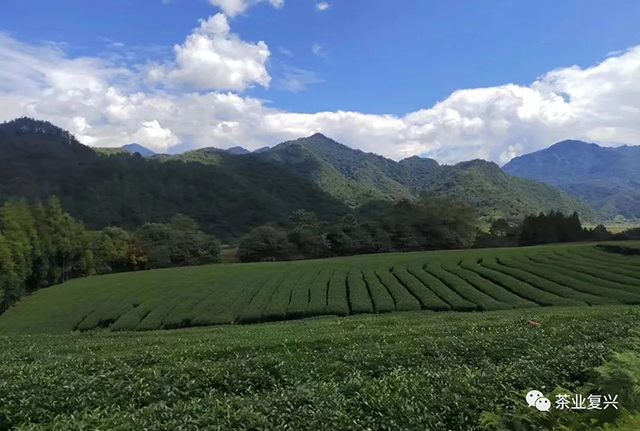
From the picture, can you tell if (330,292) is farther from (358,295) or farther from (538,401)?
(538,401)

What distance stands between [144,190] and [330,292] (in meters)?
135

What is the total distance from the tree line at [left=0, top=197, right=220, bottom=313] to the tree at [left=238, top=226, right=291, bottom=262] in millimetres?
5850

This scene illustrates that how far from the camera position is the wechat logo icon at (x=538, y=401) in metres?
6.34

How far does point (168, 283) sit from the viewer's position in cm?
4991

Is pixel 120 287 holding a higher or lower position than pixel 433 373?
lower

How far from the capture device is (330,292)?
40.5m

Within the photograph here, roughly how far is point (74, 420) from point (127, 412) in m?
0.81

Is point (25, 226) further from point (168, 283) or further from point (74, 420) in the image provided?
point (74, 420)

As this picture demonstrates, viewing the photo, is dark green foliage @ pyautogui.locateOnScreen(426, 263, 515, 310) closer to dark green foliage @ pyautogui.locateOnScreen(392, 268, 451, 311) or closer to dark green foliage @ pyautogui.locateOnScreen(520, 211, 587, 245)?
dark green foliage @ pyautogui.locateOnScreen(392, 268, 451, 311)

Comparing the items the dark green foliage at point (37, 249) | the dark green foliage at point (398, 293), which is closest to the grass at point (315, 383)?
the dark green foliage at point (398, 293)

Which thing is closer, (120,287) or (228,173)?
(120,287)

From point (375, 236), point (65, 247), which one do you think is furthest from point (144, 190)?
point (375, 236)

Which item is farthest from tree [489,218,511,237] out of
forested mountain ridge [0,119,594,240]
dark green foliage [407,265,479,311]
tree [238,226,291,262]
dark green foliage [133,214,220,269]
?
dark green foliage [133,214,220,269]

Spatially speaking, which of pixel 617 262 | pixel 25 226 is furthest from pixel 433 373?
pixel 25 226
